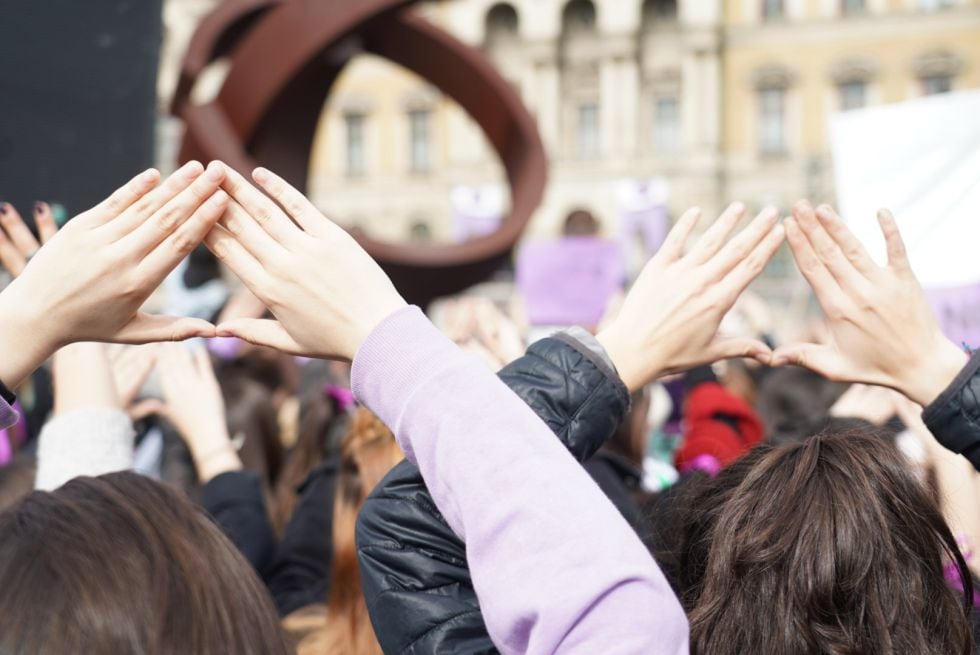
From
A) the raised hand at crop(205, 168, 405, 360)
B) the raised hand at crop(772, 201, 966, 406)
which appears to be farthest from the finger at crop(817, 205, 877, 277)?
the raised hand at crop(205, 168, 405, 360)

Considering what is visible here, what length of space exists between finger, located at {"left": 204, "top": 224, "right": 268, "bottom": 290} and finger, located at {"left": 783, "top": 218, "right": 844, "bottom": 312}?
0.59m

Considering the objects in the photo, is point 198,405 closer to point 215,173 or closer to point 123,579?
point 215,173

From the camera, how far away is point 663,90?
26.1 meters

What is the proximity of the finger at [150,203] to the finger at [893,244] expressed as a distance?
727mm

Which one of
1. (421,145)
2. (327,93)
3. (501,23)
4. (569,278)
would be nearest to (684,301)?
(569,278)

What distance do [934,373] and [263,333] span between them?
699 millimetres

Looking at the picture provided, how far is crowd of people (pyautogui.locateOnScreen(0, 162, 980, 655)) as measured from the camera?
2.51 feet

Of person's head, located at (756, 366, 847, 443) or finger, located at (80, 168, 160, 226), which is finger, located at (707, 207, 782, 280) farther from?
person's head, located at (756, 366, 847, 443)

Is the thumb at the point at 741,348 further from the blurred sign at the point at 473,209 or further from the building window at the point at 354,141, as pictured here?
the building window at the point at 354,141

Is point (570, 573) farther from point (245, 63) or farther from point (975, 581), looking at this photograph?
point (245, 63)

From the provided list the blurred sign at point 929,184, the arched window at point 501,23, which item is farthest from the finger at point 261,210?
the arched window at point 501,23

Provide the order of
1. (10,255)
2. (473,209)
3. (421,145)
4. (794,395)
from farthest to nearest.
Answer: (421,145) → (473,209) → (794,395) → (10,255)

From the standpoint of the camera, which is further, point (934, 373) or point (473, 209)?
point (473, 209)

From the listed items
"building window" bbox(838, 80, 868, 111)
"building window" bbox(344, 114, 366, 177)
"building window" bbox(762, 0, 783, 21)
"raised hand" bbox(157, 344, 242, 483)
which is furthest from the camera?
A: "building window" bbox(344, 114, 366, 177)
